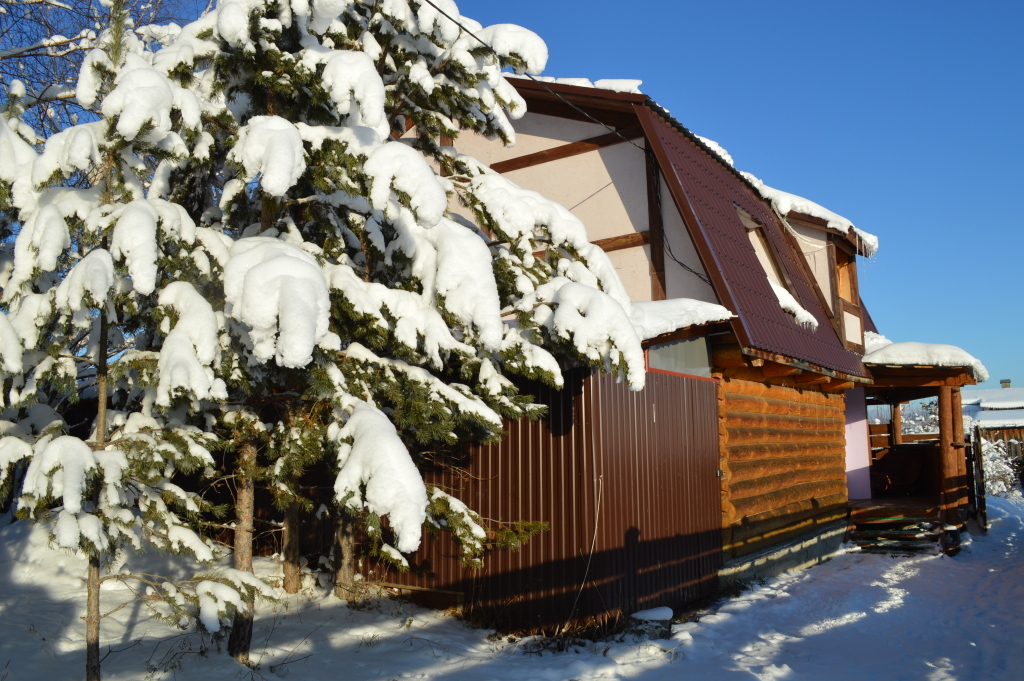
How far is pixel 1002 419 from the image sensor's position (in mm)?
34344

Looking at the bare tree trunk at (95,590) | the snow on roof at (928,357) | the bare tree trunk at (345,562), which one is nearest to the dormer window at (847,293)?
the snow on roof at (928,357)

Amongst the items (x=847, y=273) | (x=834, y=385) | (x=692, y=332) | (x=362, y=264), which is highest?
(x=847, y=273)

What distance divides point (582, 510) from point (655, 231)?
4.34 metres

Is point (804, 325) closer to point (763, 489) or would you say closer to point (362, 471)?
point (763, 489)

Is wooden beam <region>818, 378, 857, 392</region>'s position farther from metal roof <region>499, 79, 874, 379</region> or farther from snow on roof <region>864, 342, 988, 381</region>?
snow on roof <region>864, 342, 988, 381</region>

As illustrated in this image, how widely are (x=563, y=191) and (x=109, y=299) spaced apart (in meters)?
7.46

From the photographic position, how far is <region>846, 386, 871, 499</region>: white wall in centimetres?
1644

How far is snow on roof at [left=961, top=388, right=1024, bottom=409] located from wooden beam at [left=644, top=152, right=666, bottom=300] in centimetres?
2850

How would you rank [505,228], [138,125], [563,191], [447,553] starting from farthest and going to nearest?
1. [563,191]
2. [447,553]
3. [505,228]
4. [138,125]

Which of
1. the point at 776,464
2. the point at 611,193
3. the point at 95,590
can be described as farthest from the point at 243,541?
the point at 776,464

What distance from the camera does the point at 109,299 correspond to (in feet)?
14.2

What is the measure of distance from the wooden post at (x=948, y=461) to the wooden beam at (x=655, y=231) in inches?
297

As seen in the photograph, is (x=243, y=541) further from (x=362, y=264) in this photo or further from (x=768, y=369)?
(x=768, y=369)

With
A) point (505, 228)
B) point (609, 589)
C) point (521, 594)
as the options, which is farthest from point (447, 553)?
point (505, 228)
